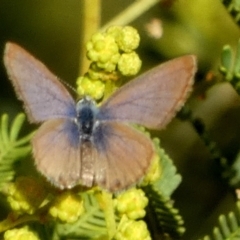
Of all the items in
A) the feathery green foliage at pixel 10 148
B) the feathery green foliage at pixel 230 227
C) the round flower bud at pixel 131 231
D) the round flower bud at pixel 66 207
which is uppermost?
the feathery green foliage at pixel 10 148

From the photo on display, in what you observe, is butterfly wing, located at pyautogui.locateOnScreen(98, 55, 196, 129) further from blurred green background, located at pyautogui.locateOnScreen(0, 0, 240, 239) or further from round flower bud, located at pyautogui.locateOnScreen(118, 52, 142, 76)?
blurred green background, located at pyautogui.locateOnScreen(0, 0, 240, 239)

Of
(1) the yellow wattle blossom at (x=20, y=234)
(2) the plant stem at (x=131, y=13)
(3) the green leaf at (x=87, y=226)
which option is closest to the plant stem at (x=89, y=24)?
(2) the plant stem at (x=131, y=13)

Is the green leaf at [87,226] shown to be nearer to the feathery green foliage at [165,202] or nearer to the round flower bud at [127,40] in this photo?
the feathery green foliage at [165,202]

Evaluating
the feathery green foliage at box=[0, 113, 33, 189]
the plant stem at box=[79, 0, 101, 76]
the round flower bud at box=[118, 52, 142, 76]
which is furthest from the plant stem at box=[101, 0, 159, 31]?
the round flower bud at box=[118, 52, 142, 76]

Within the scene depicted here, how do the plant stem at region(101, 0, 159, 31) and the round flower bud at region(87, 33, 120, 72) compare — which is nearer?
the round flower bud at region(87, 33, 120, 72)

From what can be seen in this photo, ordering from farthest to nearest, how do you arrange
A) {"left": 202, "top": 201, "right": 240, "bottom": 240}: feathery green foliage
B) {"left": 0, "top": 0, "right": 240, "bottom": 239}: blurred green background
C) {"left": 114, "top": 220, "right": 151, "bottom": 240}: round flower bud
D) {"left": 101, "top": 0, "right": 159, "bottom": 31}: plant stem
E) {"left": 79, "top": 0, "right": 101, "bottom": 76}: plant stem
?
1. {"left": 0, "top": 0, "right": 240, "bottom": 239}: blurred green background
2. {"left": 101, "top": 0, "right": 159, "bottom": 31}: plant stem
3. {"left": 79, "top": 0, "right": 101, "bottom": 76}: plant stem
4. {"left": 202, "top": 201, "right": 240, "bottom": 240}: feathery green foliage
5. {"left": 114, "top": 220, "right": 151, "bottom": 240}: round flower bud

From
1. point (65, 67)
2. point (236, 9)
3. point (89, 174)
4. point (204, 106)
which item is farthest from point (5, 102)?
point (89, 174)

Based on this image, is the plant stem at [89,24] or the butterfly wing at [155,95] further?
the plant stem at [89,24]
